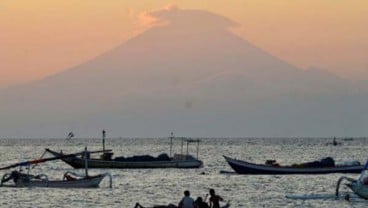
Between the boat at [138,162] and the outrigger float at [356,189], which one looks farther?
the boat at [138,162]

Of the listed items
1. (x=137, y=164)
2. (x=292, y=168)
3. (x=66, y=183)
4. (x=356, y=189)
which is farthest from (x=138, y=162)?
(x=356, y=189)

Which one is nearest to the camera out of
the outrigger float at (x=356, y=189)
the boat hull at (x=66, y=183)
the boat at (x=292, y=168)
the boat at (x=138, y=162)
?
the outrigger float at (x=356, y=189)

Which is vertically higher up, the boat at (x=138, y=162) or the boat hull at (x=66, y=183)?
the boat at (x=138, y=162)

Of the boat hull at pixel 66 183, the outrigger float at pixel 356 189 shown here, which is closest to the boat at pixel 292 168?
the boat hull at pixel 66 183

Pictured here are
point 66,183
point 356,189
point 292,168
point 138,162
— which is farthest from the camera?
point 138,162

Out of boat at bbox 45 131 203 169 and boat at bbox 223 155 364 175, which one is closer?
boat at bbox 223 155 364 175

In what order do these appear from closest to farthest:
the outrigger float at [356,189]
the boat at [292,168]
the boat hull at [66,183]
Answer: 1. the outrigger float at [356,189]
2. the boat hull at [66,183]
3. the boat at [292,168]

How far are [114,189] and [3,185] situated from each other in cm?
796

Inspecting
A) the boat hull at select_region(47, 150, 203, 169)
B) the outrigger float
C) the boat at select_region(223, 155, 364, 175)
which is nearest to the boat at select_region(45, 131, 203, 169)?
the boat hull at select_region(47, 150, 203, 169)

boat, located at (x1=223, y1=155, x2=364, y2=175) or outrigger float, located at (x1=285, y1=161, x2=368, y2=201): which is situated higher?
boat, located at (x1=223, y1=155, x2=364, y2=175)

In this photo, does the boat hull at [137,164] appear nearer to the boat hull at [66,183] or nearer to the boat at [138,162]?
the boat at [138,162]

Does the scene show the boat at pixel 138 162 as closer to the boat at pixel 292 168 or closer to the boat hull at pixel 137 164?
the boat hull at pixel 137 164

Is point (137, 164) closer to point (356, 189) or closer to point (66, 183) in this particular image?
point (66, 183)

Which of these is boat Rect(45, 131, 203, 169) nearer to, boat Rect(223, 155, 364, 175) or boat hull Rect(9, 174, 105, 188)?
boat Rect(223, 155, 364, 175)
